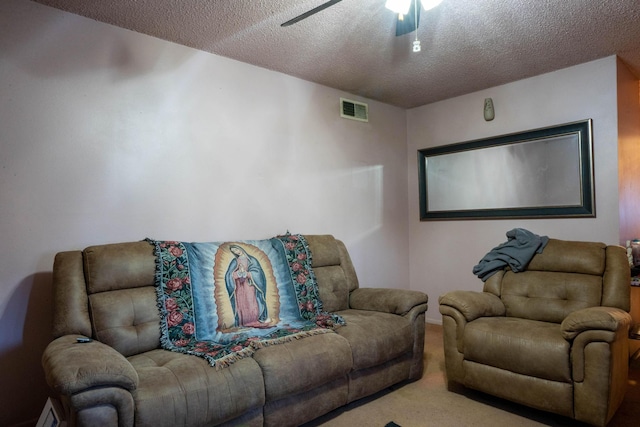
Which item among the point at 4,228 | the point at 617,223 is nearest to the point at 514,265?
the point at 617,223

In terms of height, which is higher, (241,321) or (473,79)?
(473,79)

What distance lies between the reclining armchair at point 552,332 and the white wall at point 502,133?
0.71m

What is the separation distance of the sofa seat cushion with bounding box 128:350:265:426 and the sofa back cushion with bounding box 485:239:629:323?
6.31 ft

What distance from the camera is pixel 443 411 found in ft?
7.80

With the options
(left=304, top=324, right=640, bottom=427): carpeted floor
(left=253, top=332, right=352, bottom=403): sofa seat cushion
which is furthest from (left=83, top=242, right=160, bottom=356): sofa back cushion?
(left=304, top=324, right=640, bottom=427): carpeted floor

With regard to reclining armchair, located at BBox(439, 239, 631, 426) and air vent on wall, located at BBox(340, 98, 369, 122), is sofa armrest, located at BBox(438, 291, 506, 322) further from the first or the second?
air vent on wall, located at BBox(340, 98, 369, 122)

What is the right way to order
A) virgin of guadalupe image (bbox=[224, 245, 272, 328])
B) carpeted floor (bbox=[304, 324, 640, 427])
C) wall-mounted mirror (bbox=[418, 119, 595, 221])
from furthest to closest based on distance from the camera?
wall-mounted mirror (bbox=[418, 119, 595, 221])
virgin of guadalupe image (bbox=[224, 245, 272, 328])
carpeted floor (bbox=[304, 324, 640, 427])

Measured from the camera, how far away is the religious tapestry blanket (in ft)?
7.20

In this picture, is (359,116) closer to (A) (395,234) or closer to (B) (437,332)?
(A) (395,234)

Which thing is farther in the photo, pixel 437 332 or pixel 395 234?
pixel 395 234

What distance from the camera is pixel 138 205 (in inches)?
102

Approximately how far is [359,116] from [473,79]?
1.10 m

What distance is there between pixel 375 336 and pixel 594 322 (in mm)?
1170

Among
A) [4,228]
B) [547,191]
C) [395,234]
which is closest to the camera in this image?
[4,228]
